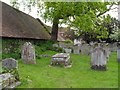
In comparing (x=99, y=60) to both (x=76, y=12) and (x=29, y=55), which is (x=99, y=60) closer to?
(x=29, y=55)

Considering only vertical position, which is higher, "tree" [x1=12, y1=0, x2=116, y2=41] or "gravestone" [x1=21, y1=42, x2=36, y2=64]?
"tree" [x1=12, y1=0, x2=116, y2=41]

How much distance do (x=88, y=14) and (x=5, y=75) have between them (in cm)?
1278

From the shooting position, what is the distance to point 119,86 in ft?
20.0

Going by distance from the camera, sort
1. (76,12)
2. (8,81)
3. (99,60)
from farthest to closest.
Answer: (76,12), (99,60), (8,81)

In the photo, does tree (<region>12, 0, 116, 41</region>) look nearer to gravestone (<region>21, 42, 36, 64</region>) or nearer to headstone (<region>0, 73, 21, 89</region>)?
gravestone (<region>21, 42, 36, 64</region>)

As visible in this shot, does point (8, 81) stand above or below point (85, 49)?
below

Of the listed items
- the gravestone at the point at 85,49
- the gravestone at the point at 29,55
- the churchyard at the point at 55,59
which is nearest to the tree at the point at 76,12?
the churchyard at the point at 55,59

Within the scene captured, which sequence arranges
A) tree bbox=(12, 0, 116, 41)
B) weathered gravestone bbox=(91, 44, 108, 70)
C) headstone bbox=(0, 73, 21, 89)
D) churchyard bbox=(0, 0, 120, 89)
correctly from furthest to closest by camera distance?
tree bbox=(12, 0, 116, 41)
weathered gravestone bbox=(91, 44, 108, 70)
churchyard bbox=(0, 0, 120, 89)
headstone bbox=(0, 73, 21, 89)

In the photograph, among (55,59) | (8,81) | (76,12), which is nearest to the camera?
(8,81)

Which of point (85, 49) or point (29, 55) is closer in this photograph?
point (29, 55)

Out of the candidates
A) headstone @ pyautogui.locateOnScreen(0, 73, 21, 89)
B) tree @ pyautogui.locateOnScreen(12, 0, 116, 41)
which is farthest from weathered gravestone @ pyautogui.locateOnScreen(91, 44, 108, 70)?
tree @ pyautogui.locateOnScreen(12, 0, 116, 41)

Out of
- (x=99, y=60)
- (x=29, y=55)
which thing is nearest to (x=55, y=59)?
(x=29, y=55)

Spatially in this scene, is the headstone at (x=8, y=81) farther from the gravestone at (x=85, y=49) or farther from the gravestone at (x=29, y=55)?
the gravestone at (x=85, y=49)

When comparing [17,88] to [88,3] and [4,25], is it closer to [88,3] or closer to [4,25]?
[4,25]
